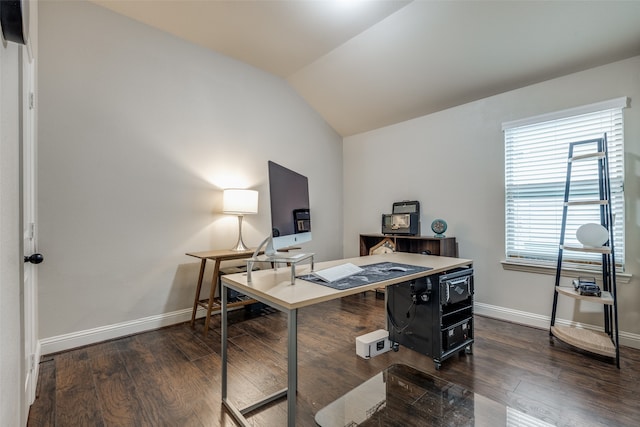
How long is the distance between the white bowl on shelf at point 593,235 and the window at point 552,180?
287 mm

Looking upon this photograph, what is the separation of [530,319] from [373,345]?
168 cm

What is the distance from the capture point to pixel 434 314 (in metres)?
2.03

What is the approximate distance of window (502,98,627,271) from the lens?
2375 mm

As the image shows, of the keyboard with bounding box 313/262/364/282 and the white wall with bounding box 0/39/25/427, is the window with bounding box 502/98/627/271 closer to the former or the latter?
the keyboard with bounding box 313/262/364/282

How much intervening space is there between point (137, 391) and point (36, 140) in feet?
6.27

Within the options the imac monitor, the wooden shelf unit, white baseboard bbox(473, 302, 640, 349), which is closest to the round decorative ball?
the wooden shelf unit

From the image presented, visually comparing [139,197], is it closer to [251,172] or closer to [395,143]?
[251,172]

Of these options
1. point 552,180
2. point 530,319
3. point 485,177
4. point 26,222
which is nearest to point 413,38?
point 485,177

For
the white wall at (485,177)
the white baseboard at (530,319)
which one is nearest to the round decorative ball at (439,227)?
the white wall at (485,177)

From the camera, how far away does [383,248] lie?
369 centimetres

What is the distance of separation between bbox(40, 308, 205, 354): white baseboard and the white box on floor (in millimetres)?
1719

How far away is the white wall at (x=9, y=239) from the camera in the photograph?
0.81 meters

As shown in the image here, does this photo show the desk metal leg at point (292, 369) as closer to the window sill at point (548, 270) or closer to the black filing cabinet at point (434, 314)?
the black filing cabinet at point (434, 314)

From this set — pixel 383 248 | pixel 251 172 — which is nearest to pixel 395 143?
pixel 383 248
